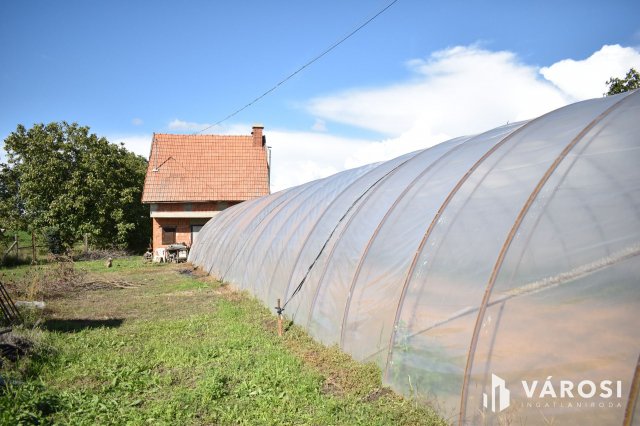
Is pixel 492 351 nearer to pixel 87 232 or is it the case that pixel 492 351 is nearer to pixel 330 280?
pixel 330 280

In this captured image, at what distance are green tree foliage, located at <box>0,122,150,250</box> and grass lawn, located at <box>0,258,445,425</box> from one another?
Result: 2040 centimetres

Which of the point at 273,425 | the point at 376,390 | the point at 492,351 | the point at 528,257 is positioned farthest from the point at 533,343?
the point at 273,425

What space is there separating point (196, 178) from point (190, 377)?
23783 millimetres

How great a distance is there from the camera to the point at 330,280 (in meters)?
7.55

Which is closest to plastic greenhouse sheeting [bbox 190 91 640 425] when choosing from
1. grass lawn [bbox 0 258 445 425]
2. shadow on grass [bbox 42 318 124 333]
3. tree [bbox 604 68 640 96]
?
grass lawn [bbox 0 258 445 425]

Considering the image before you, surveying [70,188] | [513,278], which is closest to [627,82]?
[513,278]

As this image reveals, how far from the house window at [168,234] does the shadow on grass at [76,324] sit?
18.1m

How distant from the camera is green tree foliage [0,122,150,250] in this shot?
1083 inches

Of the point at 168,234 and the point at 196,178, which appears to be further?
the point at 196,178

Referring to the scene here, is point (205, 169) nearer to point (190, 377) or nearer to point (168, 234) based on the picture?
point (168, 234)

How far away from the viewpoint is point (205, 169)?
29281mm

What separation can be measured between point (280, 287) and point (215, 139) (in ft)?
76.1

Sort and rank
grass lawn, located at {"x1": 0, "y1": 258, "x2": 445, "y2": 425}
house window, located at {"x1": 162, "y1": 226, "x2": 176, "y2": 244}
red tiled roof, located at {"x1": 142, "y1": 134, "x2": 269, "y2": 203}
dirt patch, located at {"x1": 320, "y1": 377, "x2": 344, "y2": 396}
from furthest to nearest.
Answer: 1. red tiled roof, located at {"x1": 142, "y1": 134, "x2": 269, "y2": 203}
2. house window, located at {"x1": 162, "y1": 226, "x2": 176, "y2": 244}
3. dirt patch, located at {"x1": 320, "y1": 377, "x2": 344, "y2": 396}
4. grass lawn, located at {"x1": 0, "y1": 258, "x2": 445, "y2": 425}

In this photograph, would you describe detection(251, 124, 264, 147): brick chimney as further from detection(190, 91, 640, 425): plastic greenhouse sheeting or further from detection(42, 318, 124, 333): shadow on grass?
detection(190, 91, 640, 425): plastic greenhouse sheeting
